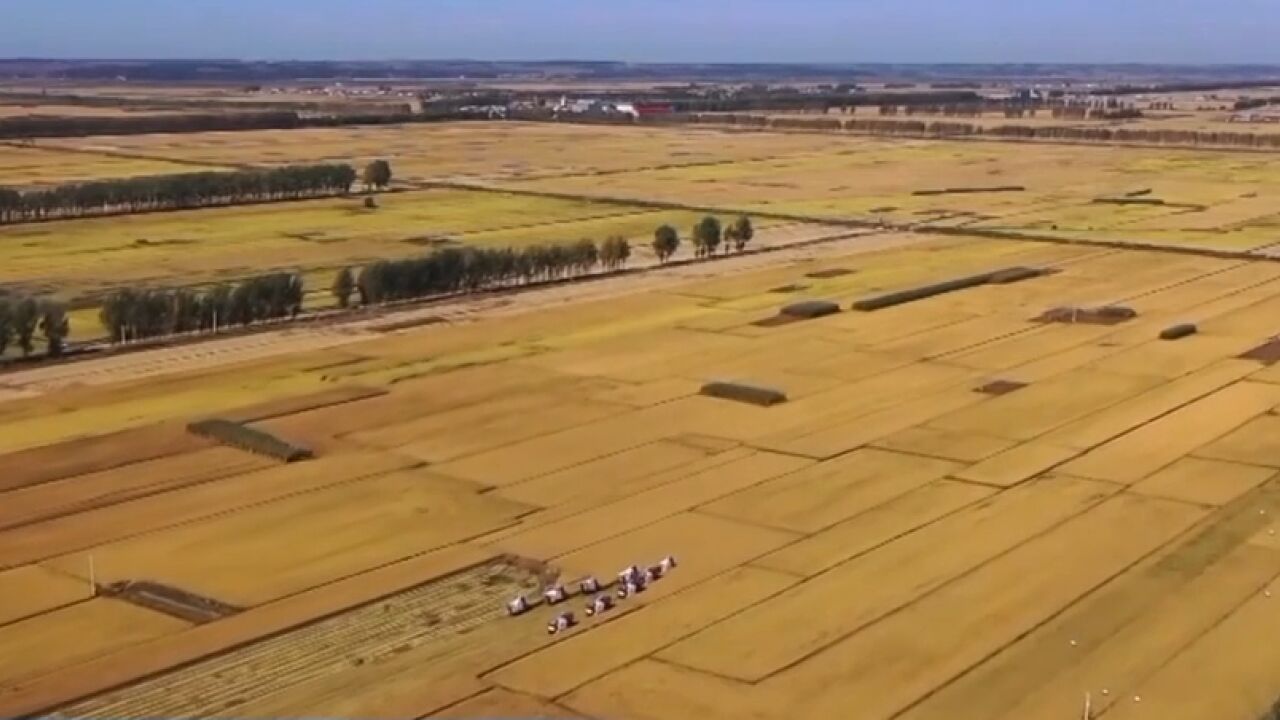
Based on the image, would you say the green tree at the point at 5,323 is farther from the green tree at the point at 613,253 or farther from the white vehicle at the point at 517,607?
the green tree at the point at 613,253

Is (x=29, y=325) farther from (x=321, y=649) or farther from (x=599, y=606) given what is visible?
(x=599, y=606)

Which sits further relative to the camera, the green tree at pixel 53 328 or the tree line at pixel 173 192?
the tree line at pixel 173 192

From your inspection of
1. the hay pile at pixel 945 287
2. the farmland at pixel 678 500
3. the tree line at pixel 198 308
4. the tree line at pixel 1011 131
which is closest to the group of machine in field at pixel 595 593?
the farmland at pixel 678 500

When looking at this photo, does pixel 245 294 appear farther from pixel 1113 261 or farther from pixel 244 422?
pixel 1113 261

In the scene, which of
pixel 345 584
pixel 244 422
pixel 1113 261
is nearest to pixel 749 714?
pixel 345 584

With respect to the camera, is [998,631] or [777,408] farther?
[777,408]

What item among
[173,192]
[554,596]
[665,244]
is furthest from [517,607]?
[173,192]
